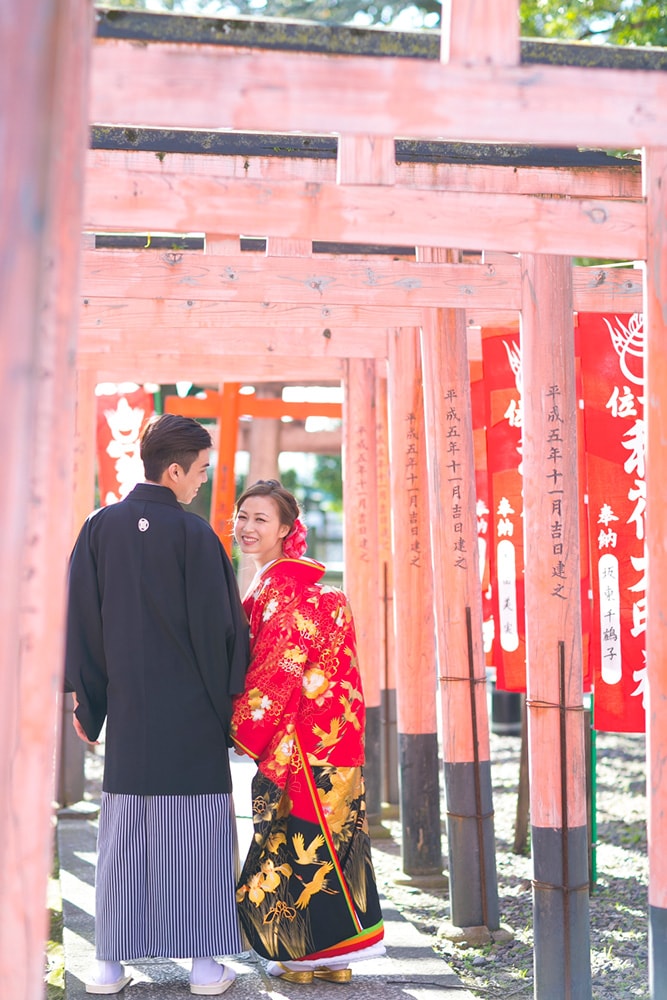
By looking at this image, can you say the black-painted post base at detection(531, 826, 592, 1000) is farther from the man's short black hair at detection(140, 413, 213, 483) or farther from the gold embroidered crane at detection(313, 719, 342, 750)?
the man's short black hair at detection(140, 413, 213, 483)

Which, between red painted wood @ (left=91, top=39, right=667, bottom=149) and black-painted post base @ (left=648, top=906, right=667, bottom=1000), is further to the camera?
black-painted post base @ (left=648, top=906, right=667, bottom=1000)

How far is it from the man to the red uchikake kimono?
140 mm

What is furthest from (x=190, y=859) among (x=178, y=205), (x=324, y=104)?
(x=324, y=104)

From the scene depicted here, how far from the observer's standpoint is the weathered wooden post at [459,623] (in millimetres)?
5312

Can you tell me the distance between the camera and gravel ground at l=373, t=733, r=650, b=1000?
483cm

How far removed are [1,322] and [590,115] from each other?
5.68ft

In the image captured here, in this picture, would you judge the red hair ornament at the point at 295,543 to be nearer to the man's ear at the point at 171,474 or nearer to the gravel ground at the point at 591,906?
the man's ear at the point at 171,474

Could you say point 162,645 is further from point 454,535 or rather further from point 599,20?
point 599,20

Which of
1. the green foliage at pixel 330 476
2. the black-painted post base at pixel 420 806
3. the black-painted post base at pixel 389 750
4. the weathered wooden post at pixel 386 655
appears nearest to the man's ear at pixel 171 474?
the black-painted post base at pixel 420 806

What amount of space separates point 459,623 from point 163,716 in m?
1.81

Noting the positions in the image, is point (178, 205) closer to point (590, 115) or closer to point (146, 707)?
point (590, 115)

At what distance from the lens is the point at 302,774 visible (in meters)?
4.39

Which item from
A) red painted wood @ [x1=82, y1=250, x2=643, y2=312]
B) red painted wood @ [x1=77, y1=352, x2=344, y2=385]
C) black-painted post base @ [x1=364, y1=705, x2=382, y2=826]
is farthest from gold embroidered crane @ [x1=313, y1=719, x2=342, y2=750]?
red painted wood @ [x1=77, y1=352, x2=344, y2=385]

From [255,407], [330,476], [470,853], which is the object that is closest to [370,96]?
[470,853]
